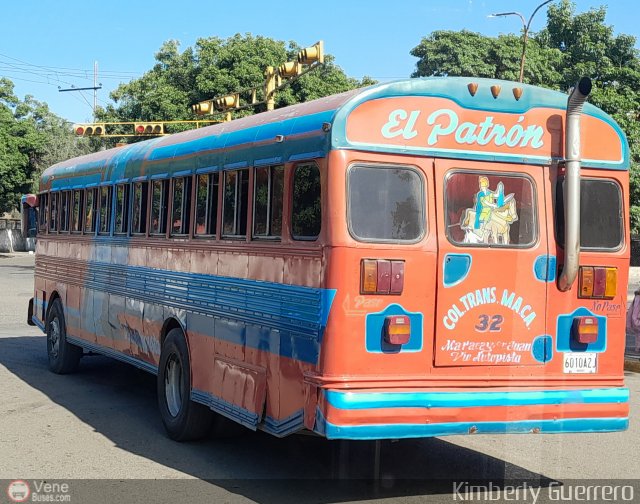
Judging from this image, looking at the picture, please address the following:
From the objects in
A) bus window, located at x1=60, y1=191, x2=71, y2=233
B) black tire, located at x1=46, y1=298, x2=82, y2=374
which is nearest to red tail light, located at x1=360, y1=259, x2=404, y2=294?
black tire, located at x1=46, y1=298, x2=82, y2=374

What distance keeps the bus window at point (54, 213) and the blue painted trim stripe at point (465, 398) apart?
27.5ft

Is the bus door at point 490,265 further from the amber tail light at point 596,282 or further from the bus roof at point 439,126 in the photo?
the amber tail light at point 596,282

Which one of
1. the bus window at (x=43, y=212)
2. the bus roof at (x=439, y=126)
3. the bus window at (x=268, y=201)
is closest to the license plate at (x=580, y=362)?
the bus roof at (x=439, y=126)

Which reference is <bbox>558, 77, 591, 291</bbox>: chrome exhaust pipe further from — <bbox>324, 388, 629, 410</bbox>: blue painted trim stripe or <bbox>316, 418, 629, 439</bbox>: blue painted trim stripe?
<bbox>316, 418, 629, 439</bbox>: blue painted trim stripe

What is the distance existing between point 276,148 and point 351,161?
0.99m

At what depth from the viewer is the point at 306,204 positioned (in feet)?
22.0

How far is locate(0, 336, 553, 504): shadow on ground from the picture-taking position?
280 inches

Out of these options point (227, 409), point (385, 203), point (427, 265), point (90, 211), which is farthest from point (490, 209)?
point (90, 211)

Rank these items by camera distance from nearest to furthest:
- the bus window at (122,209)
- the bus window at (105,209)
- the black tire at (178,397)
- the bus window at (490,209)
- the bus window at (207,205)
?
the bus window at (490,209), the bus window at (207,205), the black tire at (178,397), the bus window at (122,209), the bus window at (105,209)

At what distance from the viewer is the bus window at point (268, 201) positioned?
23.3ft

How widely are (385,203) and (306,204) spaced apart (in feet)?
1.90

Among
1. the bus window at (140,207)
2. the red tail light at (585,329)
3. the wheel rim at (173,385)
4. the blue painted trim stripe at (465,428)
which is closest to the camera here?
the blue painted trim stripe at (465,428)

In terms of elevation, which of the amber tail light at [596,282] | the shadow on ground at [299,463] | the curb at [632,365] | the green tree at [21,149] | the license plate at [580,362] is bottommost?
the curb at [632,365]

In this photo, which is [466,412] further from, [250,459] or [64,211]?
[64,211]
